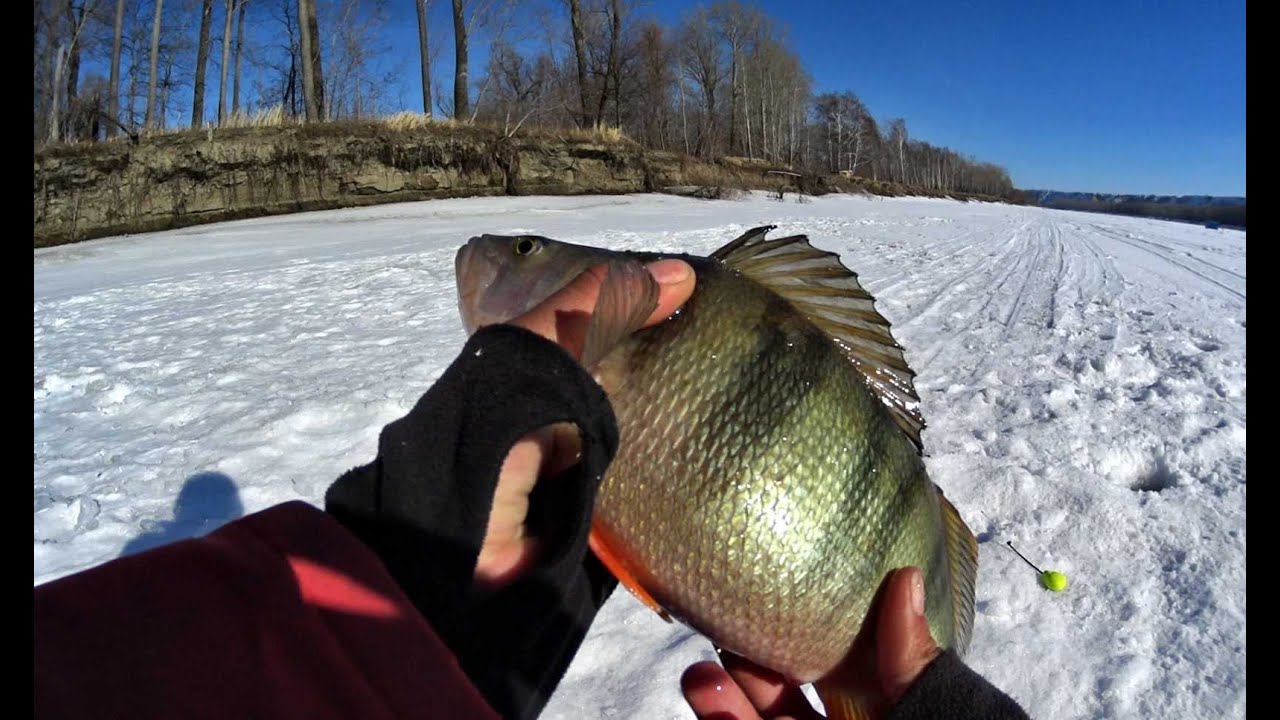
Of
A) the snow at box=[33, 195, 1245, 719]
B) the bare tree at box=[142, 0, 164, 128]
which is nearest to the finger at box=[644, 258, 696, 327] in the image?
the snow at box=[33, 195, 1245, 719]

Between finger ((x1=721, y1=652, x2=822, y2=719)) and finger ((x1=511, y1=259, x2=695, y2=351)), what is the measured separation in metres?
0.80

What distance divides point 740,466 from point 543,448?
32 centimetres

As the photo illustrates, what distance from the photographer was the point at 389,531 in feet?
2.83

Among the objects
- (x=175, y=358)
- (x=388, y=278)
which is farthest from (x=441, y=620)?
(x=388, y=278)

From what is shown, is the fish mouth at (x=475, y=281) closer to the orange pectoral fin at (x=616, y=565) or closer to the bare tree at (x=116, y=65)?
the orange pectoral fin at (x=616, y=565)

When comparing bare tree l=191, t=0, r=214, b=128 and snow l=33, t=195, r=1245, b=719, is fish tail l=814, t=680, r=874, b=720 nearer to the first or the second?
snow l=33, t=195, r=1245, b=719

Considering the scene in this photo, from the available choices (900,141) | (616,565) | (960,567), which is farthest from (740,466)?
(900,141)

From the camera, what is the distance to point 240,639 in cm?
57

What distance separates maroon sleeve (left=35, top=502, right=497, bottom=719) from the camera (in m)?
0.51

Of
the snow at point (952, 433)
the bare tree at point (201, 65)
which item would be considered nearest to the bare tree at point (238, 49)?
the bare tree at point (201, 65)
